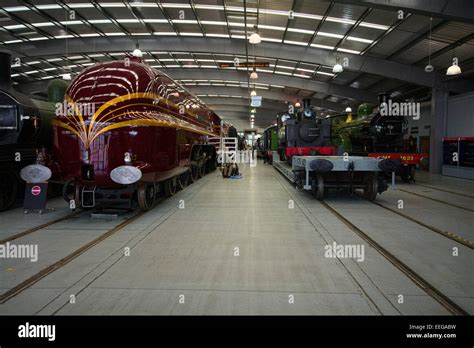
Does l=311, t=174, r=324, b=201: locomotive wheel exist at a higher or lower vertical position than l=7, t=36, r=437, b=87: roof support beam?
lower

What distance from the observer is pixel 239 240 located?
17.2 feet

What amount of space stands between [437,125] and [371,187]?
1367 centimetres

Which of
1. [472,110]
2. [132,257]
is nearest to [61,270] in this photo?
[132,257]

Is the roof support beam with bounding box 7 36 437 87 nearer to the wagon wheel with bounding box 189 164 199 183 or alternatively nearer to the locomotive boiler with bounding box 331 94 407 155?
the locomotive boiler with bounding box 331 94 407 155

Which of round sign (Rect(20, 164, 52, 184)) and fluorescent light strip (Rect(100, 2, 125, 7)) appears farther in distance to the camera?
fluorescent light strip (Rect(100, 2, 125, 7))

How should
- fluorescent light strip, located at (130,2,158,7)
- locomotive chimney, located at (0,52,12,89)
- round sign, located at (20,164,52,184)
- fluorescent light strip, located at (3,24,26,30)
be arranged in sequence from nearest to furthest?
round sign, located at (20,164,52,184), locomotive chimney, located at (0,52,12,89), fluorescent light strip, located at (130,2,158,7), fluorescent light strip, located at (3,24,26,30)

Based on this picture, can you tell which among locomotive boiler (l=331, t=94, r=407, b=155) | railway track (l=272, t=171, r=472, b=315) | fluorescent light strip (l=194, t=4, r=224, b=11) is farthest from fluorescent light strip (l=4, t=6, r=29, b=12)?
railway track (l=272, t=171, r=472, b=315)

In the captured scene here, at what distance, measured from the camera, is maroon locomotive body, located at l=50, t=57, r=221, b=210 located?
6363mm

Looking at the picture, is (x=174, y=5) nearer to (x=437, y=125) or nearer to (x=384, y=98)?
(x=384, y=98)

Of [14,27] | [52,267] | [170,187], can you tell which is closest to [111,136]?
[52,267]

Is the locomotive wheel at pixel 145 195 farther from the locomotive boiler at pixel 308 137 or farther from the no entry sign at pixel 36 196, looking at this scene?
the locomotive boiler at pixel 308 137

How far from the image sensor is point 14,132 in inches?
293

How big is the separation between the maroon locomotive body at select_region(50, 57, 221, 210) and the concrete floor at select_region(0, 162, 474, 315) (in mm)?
781

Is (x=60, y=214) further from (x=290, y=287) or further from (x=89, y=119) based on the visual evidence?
(x=290, y=287)
